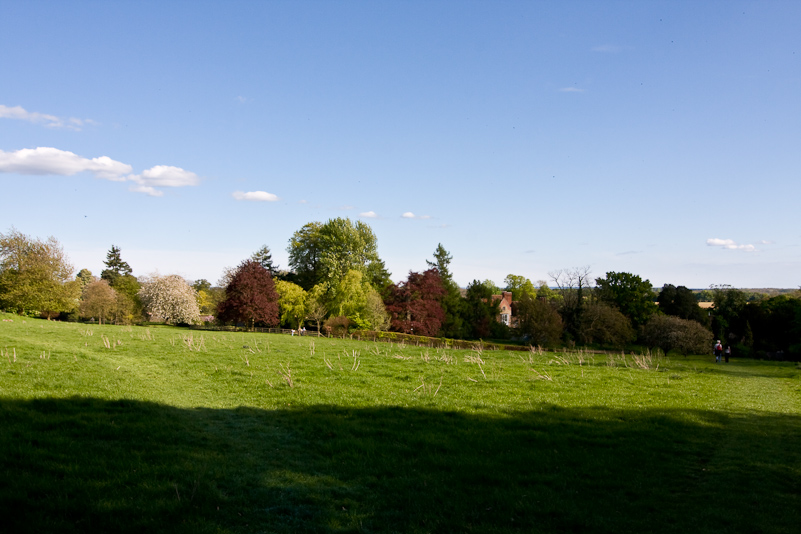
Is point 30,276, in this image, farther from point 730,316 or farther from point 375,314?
point 730,316

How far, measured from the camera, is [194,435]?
9.50 metres

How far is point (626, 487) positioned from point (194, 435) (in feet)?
25.3

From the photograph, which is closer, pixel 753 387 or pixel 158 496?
Result: pixel 158 496

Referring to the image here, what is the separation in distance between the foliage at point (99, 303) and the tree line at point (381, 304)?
14 centimetres

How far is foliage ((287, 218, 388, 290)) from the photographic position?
6625 cm

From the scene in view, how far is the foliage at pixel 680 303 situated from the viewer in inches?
2783

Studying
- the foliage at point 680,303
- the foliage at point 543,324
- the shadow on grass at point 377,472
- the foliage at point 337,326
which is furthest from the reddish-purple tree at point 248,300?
the foliage at point 680,303

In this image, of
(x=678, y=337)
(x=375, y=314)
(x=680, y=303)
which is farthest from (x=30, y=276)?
(x=680, y=303)

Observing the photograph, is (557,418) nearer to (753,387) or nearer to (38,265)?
(753,387)

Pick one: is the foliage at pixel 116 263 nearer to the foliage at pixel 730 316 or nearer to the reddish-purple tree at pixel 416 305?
the reddish-purple tree at pixel 416 305

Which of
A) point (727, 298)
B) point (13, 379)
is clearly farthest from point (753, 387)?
point (727, 298)

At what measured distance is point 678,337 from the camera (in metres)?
43.3

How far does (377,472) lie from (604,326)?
49.0 m

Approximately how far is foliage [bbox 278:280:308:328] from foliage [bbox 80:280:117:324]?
23947mm
